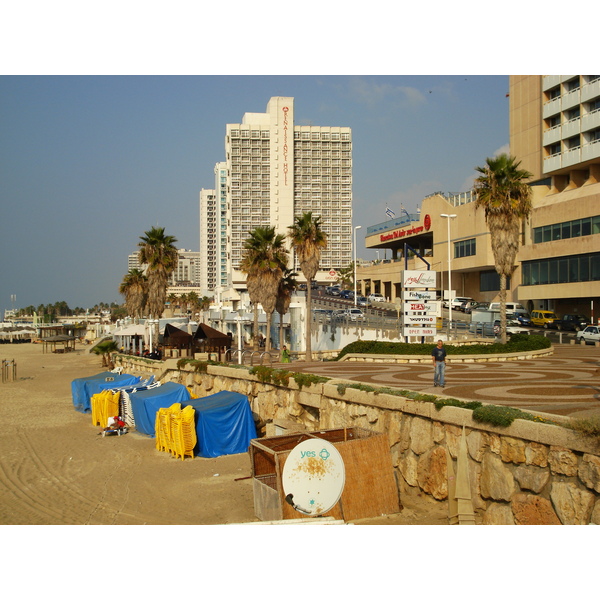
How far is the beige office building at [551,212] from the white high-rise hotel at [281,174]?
68755 millimetres

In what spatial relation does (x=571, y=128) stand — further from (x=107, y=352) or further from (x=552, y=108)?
(x=107, y=352)

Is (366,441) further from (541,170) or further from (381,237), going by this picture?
(381,237)

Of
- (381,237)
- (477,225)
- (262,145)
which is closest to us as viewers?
(477,225)

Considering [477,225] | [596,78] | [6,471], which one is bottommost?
[6,471]

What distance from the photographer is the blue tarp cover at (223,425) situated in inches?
717

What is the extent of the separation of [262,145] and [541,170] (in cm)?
8480

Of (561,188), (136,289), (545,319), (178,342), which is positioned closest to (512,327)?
(545,319)

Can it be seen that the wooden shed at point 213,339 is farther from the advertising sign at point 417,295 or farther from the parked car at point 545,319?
the parked car at point 545,319

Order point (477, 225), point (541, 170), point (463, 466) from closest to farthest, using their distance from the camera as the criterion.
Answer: point (463, 466)
point (541, 170)
point (477, 225)

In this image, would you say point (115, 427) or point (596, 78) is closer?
point (115, 427)

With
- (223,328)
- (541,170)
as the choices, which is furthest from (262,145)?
(541,170)

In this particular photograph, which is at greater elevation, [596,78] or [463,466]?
[596,78]

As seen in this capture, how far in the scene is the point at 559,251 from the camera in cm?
4947

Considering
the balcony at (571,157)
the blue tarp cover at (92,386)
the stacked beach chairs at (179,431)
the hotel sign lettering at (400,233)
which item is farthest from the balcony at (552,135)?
the stacked beach chairs at (179,431)
